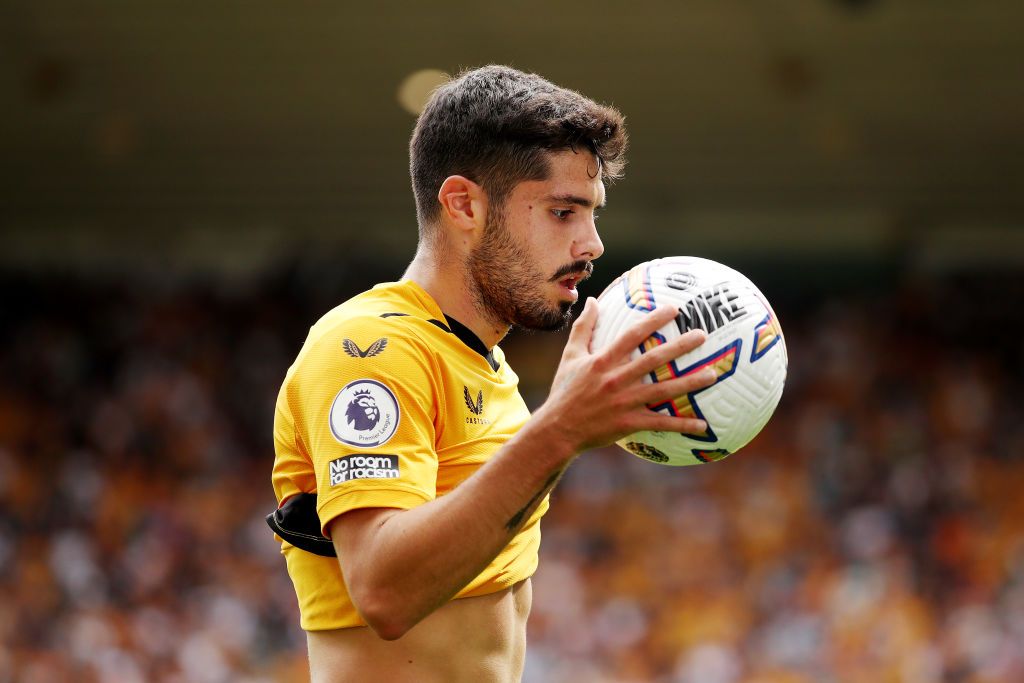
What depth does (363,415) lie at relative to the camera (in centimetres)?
255

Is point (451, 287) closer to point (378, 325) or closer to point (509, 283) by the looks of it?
point (509, 283)

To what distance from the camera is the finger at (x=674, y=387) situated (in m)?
2.31

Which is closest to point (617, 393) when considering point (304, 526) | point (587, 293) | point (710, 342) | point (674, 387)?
point (674, 387)

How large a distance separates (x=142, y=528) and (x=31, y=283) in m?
6.26

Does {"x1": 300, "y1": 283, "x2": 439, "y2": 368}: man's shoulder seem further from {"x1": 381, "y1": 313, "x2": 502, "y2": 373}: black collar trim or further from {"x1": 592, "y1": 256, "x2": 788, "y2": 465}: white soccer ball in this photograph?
{"x1": 592, "y1": 256, "x2": 788, "y2": 465}: white soccer ball

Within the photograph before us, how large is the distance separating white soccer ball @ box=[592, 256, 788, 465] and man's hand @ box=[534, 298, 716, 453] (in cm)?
17

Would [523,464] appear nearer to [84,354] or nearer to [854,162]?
[854,162]

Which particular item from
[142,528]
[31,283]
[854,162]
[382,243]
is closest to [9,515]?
[142,528]

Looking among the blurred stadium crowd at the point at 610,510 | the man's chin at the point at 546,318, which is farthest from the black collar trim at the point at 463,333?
the blurred stadium crowd at the point at 610,510

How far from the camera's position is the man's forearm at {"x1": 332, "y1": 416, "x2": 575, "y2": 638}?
235 cm

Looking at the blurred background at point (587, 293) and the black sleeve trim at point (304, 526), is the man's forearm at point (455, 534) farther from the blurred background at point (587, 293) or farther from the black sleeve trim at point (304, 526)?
the blurred background at point (587, 293)

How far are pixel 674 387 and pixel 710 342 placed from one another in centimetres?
34

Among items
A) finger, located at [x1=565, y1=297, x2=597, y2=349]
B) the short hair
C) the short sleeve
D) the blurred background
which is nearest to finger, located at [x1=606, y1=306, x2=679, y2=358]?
finger, located at [x1=565, y1=297, x2=597, y2=349]

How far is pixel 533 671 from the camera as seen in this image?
1164 centimetres
